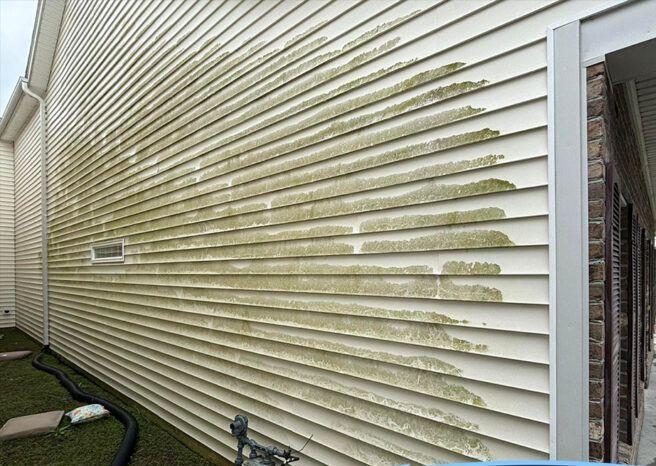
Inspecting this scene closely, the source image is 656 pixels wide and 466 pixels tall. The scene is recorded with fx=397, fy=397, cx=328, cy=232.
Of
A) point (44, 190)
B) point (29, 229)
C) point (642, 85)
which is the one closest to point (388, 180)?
point (642, 85)

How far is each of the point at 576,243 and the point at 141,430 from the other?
447 centimetres

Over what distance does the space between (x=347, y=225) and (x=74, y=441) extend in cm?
365

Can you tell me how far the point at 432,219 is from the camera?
1944 mm

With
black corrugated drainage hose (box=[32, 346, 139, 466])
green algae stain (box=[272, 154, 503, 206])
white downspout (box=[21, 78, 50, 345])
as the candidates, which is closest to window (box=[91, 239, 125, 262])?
black corrugated drainage hose (box=[32, 346, 139, 466])

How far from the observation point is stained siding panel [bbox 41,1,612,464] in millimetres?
1695

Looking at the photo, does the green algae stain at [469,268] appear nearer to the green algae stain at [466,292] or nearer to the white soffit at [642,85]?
the green algae stain at [466,292]

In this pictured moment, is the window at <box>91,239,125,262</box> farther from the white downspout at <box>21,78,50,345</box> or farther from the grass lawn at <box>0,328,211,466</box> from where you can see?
the white downspout at <box>21,78,50,345</box>

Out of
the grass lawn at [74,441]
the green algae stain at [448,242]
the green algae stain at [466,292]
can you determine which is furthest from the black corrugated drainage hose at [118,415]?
the green algae stain at [466,292]

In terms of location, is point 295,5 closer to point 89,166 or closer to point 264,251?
point 264,251

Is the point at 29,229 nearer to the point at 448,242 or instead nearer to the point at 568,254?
the point at 448,242

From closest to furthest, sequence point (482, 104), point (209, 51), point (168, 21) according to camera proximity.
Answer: point (482, 104) → point (209, 51) → point (168, 21)

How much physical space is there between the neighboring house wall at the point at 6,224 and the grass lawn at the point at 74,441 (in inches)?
299

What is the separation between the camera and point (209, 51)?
3627mm

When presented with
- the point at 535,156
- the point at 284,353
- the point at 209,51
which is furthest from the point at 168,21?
the point at 535,156
